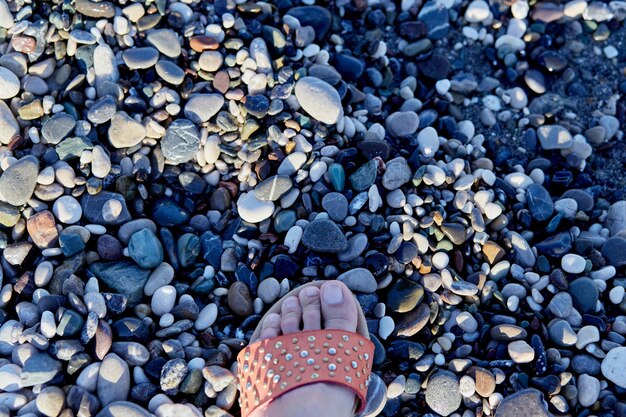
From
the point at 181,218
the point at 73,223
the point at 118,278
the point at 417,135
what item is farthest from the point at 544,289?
the point at 73,223

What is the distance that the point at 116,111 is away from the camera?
6.69 ft

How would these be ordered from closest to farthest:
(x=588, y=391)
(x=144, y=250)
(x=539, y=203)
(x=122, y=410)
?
(x=122, y=410) → (x=588, y=391) → (x=144, y=250) → (x=539, y=203)

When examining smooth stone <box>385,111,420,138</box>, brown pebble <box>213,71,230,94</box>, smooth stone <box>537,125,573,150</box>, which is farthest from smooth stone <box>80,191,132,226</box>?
smooth stone <box>537,125,573,150</box>

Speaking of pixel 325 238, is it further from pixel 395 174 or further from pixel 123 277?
pixel 123 277

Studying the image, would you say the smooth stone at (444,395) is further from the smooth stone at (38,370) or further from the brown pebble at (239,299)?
the smooth stone at (38,370)

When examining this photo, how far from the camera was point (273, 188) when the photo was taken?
198 centimetres

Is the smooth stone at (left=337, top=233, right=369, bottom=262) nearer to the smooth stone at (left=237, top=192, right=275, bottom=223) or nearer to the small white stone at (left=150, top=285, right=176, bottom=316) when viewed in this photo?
the smooth stone at (left=237, top=192, right=275, bottom=223)

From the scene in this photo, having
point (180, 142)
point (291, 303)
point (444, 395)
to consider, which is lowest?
point (444, 395)

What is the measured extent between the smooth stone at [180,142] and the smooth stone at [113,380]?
2.09ft

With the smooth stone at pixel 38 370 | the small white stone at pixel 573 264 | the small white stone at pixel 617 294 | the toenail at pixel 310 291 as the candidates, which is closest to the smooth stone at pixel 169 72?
the toenail at pixel 310 291

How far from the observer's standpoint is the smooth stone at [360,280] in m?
1.92

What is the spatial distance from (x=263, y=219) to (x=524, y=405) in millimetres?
899

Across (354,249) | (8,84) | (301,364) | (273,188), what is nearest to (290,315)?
(301,364)

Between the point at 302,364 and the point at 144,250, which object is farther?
the point at 144,250
